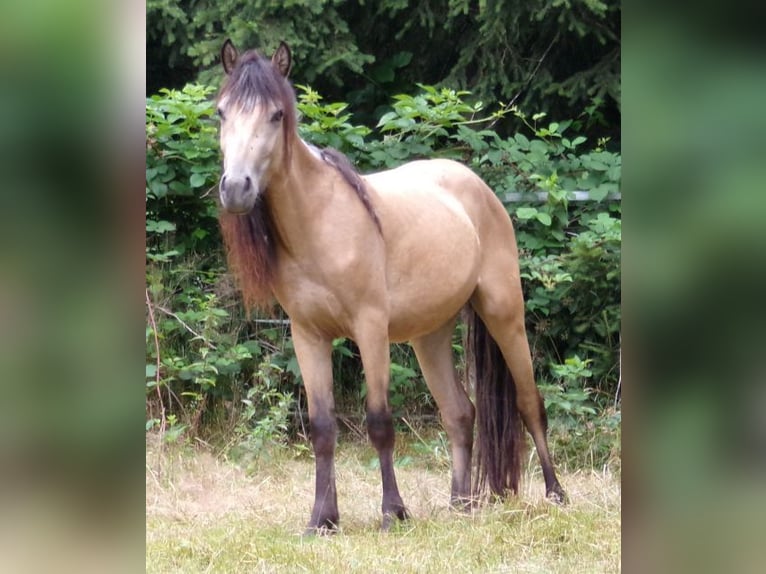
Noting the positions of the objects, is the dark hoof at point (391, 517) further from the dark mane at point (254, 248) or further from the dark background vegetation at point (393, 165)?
the dark background vegetation at point (393, 165)

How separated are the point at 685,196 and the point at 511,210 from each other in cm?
518

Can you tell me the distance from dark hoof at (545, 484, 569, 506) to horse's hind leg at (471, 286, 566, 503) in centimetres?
3

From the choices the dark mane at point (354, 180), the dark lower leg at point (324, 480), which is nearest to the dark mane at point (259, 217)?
the dark mane at point (354, 180)

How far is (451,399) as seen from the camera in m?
4.38

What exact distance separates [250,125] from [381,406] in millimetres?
1301

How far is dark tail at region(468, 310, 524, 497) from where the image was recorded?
4215 mm

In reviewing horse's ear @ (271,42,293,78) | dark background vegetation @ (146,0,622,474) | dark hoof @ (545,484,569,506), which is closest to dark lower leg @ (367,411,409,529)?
dark hoof @ (545,484,569,506)

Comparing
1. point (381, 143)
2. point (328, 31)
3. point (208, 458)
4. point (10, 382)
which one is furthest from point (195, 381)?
point (10, 382)

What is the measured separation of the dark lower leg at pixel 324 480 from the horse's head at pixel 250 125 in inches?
41.1

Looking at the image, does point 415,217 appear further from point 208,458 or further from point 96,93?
point 96,93

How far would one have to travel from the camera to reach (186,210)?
5898 mm

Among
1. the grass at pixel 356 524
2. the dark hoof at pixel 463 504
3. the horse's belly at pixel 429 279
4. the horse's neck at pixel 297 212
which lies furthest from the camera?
the dark hoof at pixel 463 504

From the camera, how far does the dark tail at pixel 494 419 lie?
4.21 metres

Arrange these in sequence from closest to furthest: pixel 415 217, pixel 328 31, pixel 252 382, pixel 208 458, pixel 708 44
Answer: pixel 708 44 < pixel 415 217 < pixel 208 458 < pixel 252 382 < pixel 328 31
